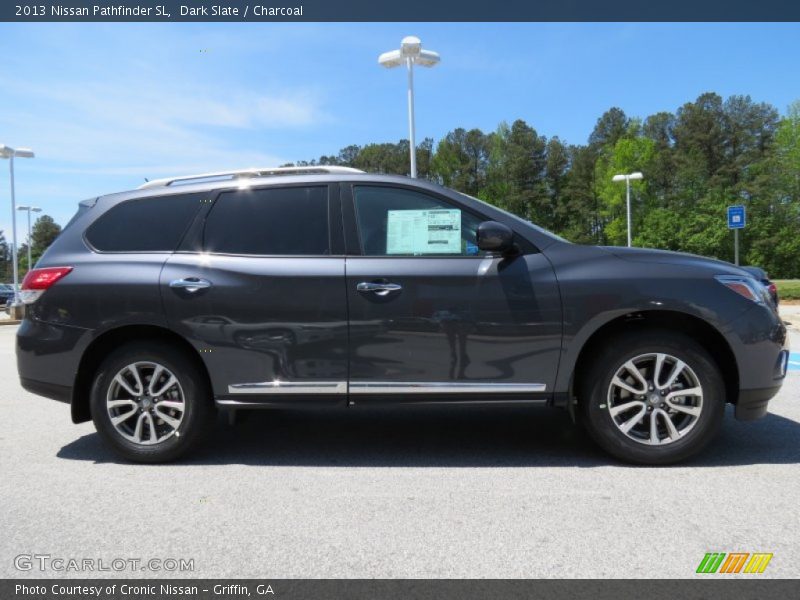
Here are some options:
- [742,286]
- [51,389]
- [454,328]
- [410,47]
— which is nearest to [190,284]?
[51,389]

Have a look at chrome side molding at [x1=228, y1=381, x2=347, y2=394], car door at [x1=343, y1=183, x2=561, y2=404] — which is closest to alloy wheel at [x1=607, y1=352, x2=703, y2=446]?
car door at [x1=343, y1=183, x2=561, y2=404]

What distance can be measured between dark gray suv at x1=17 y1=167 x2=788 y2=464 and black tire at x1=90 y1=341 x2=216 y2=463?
11mm

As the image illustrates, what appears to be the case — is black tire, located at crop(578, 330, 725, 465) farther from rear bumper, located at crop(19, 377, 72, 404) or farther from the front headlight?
rear bumper, located at crop(19, 377, 72, 404)

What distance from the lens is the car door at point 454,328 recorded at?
396cm

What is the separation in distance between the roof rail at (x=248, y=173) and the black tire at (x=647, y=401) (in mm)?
2099

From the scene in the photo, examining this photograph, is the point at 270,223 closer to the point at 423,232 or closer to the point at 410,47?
the point at 423,232

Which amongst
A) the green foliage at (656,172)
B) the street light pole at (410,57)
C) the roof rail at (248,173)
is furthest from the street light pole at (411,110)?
→ the green foliage at (656,172)

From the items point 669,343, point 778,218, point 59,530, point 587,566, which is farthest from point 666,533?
point 778,218

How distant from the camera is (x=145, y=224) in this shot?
4.43m

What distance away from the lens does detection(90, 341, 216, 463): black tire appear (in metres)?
4.18

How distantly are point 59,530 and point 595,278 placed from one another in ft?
10.7

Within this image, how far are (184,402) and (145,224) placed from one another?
1.27 m
